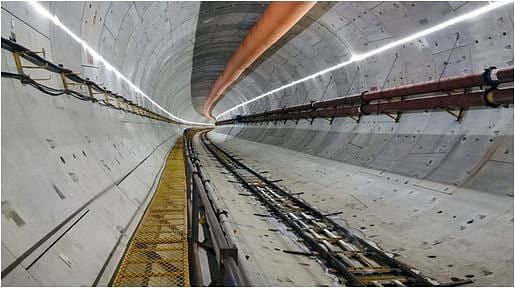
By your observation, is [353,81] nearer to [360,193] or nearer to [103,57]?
[360,193]

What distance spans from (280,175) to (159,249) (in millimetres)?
8034

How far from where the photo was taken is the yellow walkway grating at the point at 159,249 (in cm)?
367

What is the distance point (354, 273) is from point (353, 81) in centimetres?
700

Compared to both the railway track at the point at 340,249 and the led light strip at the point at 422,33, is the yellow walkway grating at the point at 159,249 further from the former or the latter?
the led light strip at the point at 422,33

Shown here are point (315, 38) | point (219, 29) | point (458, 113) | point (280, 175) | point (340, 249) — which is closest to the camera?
point (340, 249)

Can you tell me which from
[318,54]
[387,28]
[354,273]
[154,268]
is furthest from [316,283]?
[318,54]

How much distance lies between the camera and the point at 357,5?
820 cm

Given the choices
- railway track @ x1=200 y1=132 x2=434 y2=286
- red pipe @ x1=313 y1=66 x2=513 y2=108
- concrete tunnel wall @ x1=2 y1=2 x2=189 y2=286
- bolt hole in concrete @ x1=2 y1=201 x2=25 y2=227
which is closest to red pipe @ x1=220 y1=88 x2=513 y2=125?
red pipe @ x1=313 y1=66 x2=513 y2=108

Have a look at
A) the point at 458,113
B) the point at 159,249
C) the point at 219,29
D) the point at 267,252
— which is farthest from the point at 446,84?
the point at 219,29

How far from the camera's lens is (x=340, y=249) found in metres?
5.94

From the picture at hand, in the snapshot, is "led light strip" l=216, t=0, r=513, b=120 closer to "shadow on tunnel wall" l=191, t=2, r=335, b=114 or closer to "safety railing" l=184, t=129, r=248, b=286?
"shadow on tunnel wall" l=191, t=2, r=335, b=114

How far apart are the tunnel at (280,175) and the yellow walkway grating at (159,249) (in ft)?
0.08

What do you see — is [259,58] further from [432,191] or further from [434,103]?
[432,191]

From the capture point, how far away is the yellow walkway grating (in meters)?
3.67
